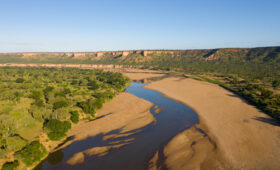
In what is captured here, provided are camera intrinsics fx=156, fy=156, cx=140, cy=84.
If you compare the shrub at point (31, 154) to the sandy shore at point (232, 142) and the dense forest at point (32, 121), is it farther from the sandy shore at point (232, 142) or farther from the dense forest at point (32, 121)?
the sandy shore at point (232, 142)

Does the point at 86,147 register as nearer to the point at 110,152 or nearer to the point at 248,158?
the point at 110,152

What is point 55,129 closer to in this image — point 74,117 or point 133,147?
point 74,117

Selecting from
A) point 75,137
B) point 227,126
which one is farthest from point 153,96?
point 75,137

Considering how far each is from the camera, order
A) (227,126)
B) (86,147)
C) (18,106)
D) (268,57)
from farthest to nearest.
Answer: (268,57), (18,106), (227,126), (86,147)

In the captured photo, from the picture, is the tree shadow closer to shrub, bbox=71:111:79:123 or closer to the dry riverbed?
the dry riverbed

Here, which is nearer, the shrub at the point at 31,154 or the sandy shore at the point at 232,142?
the shrub at the point at 31,154

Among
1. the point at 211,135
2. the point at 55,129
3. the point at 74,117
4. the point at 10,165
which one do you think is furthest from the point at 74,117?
the point at 211,135

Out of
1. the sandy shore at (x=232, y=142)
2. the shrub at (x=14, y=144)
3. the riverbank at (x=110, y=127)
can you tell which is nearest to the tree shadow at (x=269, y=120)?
the sandy shore at (x=232, y=142)

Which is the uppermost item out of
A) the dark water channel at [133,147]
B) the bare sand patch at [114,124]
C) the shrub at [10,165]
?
the shrub at [10,165]

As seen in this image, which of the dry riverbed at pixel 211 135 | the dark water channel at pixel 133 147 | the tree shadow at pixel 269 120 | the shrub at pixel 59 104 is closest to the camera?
the dark water channel at pixel 133 147
